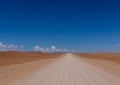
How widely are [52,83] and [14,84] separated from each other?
6.89 feet

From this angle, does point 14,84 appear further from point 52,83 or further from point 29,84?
point 52,83

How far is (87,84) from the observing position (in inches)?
494

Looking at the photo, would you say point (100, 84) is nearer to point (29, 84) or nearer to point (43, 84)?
point (43, 84)

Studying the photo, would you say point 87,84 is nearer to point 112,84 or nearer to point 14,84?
point 112,84

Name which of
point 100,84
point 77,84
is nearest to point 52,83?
point 77,84

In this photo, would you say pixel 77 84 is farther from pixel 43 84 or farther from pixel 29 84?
pixel 29 84

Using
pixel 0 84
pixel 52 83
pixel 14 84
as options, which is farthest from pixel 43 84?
pixel 0 84

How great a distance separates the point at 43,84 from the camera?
12594 millimetres

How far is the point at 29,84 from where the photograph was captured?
12.6 metres

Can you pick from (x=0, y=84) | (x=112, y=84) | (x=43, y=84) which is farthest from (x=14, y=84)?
(x=112, y=84)

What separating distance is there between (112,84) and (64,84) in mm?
2632

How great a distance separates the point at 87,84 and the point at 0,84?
189 inches

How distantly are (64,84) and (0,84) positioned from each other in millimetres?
3582

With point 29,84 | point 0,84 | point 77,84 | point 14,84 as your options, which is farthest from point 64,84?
point 0,84
